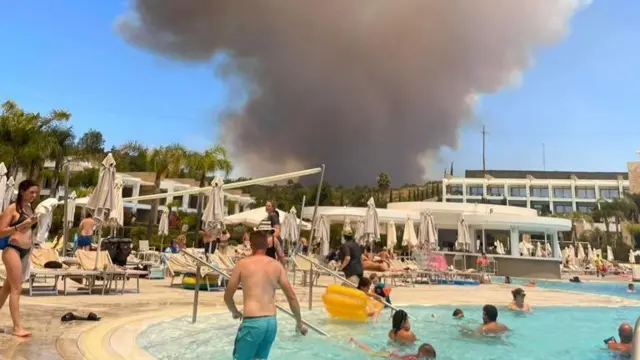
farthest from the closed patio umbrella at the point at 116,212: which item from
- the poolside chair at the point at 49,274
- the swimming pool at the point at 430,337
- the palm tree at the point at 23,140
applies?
the palm tree at the point at 23,140

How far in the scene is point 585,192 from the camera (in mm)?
91688

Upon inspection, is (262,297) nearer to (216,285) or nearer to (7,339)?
(7,339)

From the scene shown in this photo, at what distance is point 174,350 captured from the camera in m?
5.18

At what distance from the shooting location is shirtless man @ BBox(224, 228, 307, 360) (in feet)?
10.9

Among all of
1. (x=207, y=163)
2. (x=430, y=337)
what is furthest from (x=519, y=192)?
(x=430, y=337)

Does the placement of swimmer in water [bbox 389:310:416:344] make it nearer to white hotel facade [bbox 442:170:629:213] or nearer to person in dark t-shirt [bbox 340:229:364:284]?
person in dark t-shirt [bbox 340:229:364:284]

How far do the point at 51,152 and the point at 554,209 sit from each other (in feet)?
292

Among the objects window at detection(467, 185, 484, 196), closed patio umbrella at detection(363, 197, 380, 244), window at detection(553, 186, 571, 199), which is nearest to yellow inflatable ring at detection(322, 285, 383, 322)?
closed patio umbrella at detection(363, 197, 380, 244)

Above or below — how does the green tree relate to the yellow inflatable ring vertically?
above

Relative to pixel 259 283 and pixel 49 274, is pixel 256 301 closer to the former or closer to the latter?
pixel 259 283

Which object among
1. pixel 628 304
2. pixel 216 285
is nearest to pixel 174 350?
pixel 216 285

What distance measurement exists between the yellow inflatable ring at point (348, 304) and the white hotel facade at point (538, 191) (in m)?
85.4

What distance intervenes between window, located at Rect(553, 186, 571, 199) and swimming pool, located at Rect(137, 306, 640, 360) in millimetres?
90675

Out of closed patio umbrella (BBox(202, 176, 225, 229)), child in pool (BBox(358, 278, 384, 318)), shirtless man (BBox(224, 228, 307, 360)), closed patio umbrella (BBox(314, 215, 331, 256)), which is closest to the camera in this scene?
shirtless man (BBox(224, 228, 307, 360))
